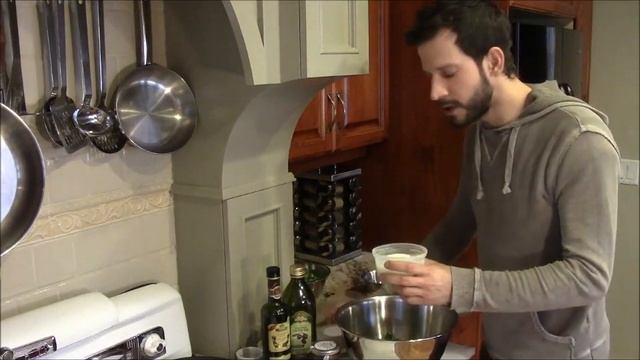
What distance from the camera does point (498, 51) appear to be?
1.42m

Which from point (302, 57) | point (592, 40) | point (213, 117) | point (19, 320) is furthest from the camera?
point (592, 40)

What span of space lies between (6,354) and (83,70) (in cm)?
57

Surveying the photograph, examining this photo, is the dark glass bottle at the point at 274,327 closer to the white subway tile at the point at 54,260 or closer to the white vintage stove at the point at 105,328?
the white vintage stove at the point at 105,328

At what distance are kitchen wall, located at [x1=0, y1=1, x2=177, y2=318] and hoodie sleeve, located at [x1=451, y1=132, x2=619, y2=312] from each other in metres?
0.73

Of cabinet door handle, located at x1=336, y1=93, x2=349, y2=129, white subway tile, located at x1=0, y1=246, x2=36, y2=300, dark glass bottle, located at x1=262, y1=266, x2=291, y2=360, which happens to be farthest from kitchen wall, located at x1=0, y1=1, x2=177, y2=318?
cabinet door handle, located at x1=336, y1=93, x2=349, y2=129

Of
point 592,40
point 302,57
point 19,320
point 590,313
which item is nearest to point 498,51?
point 302,57

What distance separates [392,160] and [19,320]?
1523 mm

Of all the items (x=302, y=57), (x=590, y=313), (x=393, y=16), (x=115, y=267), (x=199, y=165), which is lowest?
(x=590, y=313)

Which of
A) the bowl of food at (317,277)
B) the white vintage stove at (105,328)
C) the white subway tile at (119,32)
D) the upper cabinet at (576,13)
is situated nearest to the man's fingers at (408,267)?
the white vintage stove at (105,328)

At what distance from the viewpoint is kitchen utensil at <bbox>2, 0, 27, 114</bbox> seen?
119cm

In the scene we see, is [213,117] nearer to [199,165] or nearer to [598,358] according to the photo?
[199,165]

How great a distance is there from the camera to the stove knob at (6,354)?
1078 mm

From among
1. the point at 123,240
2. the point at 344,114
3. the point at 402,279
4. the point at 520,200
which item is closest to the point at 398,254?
the point at 402,279

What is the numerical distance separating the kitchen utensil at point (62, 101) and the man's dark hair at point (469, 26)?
75 centimetres
